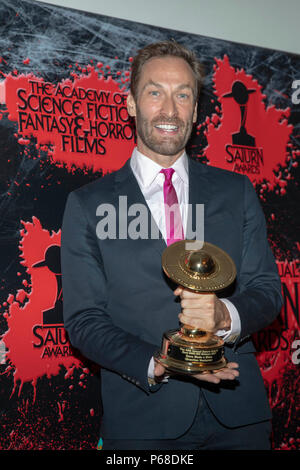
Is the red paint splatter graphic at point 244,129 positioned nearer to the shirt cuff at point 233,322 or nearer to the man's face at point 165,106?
the man's face at point 165,106

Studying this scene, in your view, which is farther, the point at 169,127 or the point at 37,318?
the point at 37,318

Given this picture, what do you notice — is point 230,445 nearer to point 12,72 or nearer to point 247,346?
point 247,346

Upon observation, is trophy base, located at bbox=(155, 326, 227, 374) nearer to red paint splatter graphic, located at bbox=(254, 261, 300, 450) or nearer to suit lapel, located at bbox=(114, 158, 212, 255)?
suit lapel, located at bbox=(114, 158, 212, 255)

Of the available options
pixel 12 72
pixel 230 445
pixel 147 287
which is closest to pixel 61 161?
pixel 12 72

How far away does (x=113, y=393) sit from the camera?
5.64ft

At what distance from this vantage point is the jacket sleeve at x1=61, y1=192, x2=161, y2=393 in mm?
1562

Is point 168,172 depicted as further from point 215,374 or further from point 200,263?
point 215,374

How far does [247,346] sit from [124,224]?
0.61 metres

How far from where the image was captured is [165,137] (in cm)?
188

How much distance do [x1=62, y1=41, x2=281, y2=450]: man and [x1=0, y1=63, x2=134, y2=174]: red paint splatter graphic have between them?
27.8 inches

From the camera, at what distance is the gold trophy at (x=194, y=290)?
1464mm

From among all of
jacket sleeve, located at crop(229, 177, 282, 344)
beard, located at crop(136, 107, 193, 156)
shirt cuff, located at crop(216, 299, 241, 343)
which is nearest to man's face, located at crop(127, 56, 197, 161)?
beard, located at crop(136, 107, 193, 156)

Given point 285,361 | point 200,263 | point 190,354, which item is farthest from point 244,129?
point 190,354

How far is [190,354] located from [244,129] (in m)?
1.97
